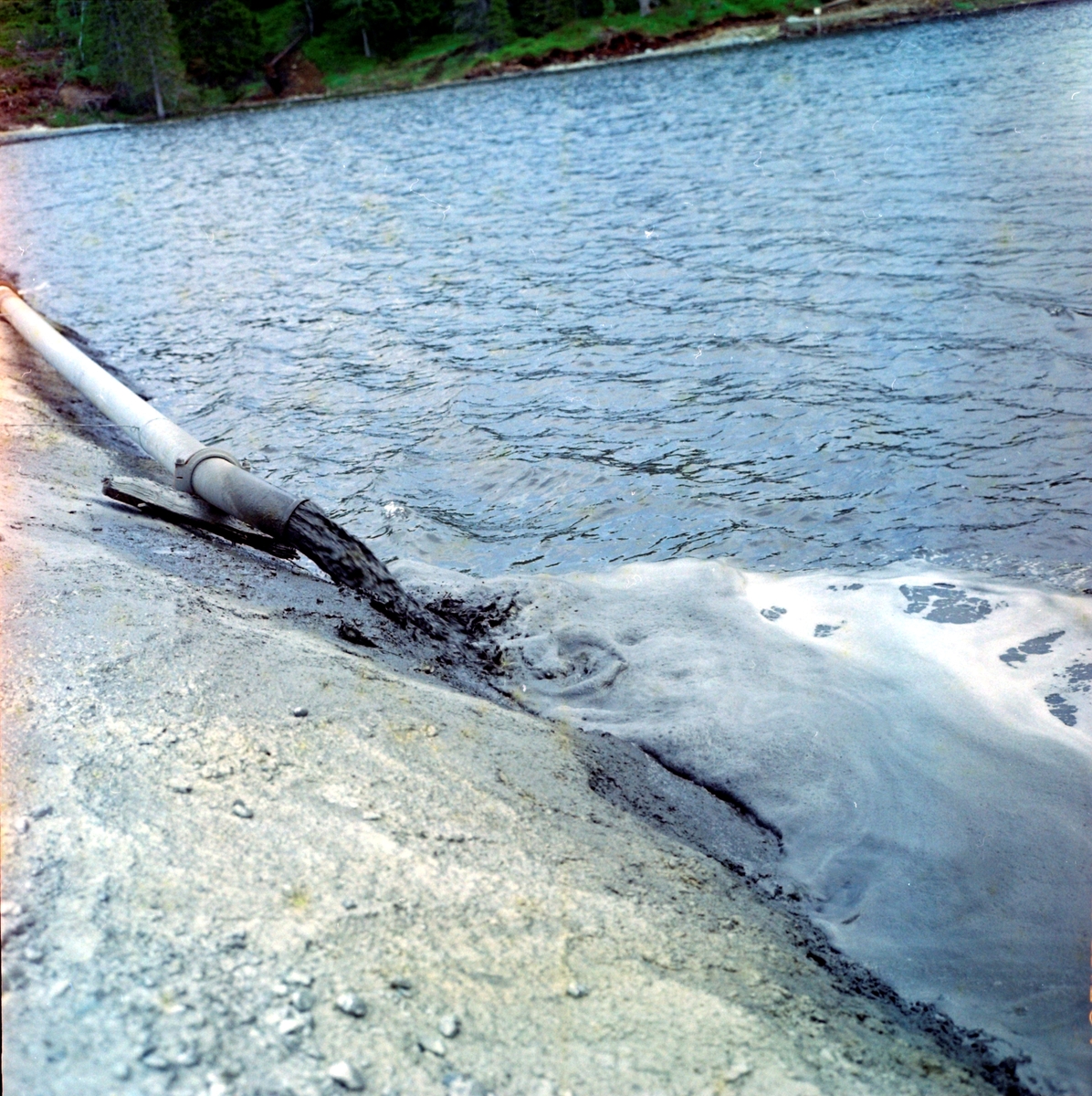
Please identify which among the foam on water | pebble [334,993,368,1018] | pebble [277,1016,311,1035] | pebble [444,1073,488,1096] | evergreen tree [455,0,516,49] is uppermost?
evergreen tree [455,0,516,49]

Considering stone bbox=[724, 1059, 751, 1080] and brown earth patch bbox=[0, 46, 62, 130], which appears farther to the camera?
brown earth patch bbox=[0, 46, 62, 130]

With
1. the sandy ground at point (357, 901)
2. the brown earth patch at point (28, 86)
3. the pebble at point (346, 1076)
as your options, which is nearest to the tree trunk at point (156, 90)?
the brown earth patch at point (28, 86)

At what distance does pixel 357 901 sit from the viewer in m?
3.47

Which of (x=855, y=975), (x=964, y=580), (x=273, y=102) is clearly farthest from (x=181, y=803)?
(x=273, y=102)

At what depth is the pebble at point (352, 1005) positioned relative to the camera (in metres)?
2.99

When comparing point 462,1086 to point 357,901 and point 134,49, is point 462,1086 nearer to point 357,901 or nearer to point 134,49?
point 357,901

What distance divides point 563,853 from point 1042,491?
6.01m

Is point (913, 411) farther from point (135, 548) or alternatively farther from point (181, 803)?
point (181, 803)

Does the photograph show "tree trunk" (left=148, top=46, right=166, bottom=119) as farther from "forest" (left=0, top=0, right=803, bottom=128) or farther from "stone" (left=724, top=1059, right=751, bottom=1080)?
"stone" (left=724, top=1059, right=751, bottom=1080)

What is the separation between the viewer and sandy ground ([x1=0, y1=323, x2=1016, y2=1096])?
2.89 meters

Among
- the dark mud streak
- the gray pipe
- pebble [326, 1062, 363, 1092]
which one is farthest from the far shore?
pebble [326, 1062, 363, 1092]

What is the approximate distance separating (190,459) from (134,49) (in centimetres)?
4201

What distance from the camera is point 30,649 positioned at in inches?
194

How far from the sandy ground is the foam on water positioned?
13.1 inches
